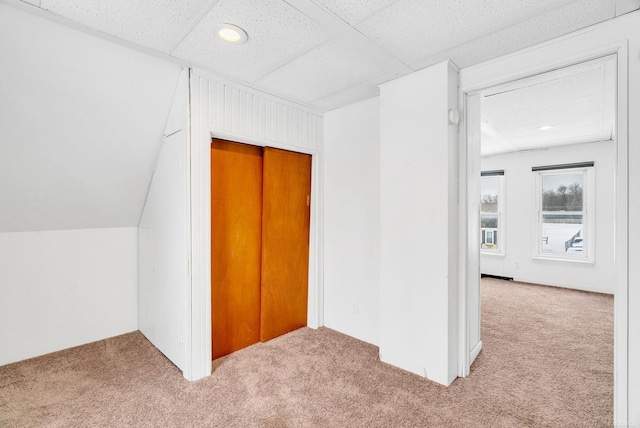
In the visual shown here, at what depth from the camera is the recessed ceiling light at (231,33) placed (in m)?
1.74

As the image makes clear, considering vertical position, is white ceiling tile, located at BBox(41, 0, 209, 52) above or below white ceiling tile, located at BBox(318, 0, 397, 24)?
below

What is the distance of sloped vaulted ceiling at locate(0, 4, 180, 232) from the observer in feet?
5.80

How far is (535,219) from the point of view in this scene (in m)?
5.45

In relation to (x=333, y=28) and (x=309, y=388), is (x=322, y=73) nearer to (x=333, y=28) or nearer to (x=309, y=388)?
(x=333, y=28)

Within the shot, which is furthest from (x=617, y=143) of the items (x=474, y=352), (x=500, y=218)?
(x=500, y=218)

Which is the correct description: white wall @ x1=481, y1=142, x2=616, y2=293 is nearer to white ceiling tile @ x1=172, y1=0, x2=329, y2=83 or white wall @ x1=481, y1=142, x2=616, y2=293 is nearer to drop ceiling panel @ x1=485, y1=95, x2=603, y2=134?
drop ceiling panel @ x1=485, y1=95, x2=603, y2=134

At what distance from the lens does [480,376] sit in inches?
92.4

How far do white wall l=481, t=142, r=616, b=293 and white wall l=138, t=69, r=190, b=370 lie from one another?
18.9 feet

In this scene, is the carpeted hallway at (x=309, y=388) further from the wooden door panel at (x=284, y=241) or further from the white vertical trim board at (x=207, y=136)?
the white vertical trim board at (x=207, y=136)

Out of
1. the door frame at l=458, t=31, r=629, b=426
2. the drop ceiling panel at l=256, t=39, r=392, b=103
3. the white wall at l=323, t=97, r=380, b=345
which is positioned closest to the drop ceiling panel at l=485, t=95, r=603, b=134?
the door frame at l=458, t=31, r=629, b=426

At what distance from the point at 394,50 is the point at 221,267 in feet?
7.17

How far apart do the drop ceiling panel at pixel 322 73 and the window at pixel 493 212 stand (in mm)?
4477

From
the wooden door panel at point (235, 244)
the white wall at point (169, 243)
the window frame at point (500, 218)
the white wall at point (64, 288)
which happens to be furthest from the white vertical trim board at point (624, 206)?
the window frame at point (500, 218)

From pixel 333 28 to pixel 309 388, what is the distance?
2418 millimetres
